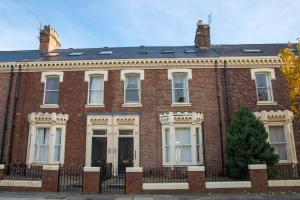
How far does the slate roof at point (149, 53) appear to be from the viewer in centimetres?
2072

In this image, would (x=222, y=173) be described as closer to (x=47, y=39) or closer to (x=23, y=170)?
(x=23, y=170)

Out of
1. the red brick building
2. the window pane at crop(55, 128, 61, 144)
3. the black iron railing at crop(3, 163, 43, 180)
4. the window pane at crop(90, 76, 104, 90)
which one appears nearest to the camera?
the black iron railing at crop(3, 163, 43, 180)

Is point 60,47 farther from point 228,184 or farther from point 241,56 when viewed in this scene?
point 228,184

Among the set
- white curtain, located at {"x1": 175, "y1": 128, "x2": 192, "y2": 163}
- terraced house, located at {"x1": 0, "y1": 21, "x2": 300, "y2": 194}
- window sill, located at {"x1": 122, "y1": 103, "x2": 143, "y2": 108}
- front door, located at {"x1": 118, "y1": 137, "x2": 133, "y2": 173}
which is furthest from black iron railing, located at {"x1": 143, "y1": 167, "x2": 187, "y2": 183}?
window sill, located at {"x1": 122, "y1": 103, "x2": 143, "y2": 108}

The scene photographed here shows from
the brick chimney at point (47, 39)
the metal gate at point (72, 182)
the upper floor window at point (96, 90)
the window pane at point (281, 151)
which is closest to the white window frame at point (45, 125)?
the metal gate at point (72, 182)

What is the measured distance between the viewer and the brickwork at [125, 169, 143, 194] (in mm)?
12836

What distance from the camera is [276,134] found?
59.9 ft

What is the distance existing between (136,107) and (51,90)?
6.24 metres

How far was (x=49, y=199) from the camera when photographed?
1166 centimetres

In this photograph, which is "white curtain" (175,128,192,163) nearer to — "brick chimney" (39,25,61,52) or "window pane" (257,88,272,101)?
"window pane" (257,88,272,101)

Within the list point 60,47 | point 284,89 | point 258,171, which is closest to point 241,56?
point 284,89

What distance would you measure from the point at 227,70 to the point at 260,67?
2265mm

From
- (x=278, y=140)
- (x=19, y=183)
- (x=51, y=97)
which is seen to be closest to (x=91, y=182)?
(x=19, y=183)

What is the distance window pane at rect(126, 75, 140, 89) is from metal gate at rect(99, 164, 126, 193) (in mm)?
5643
